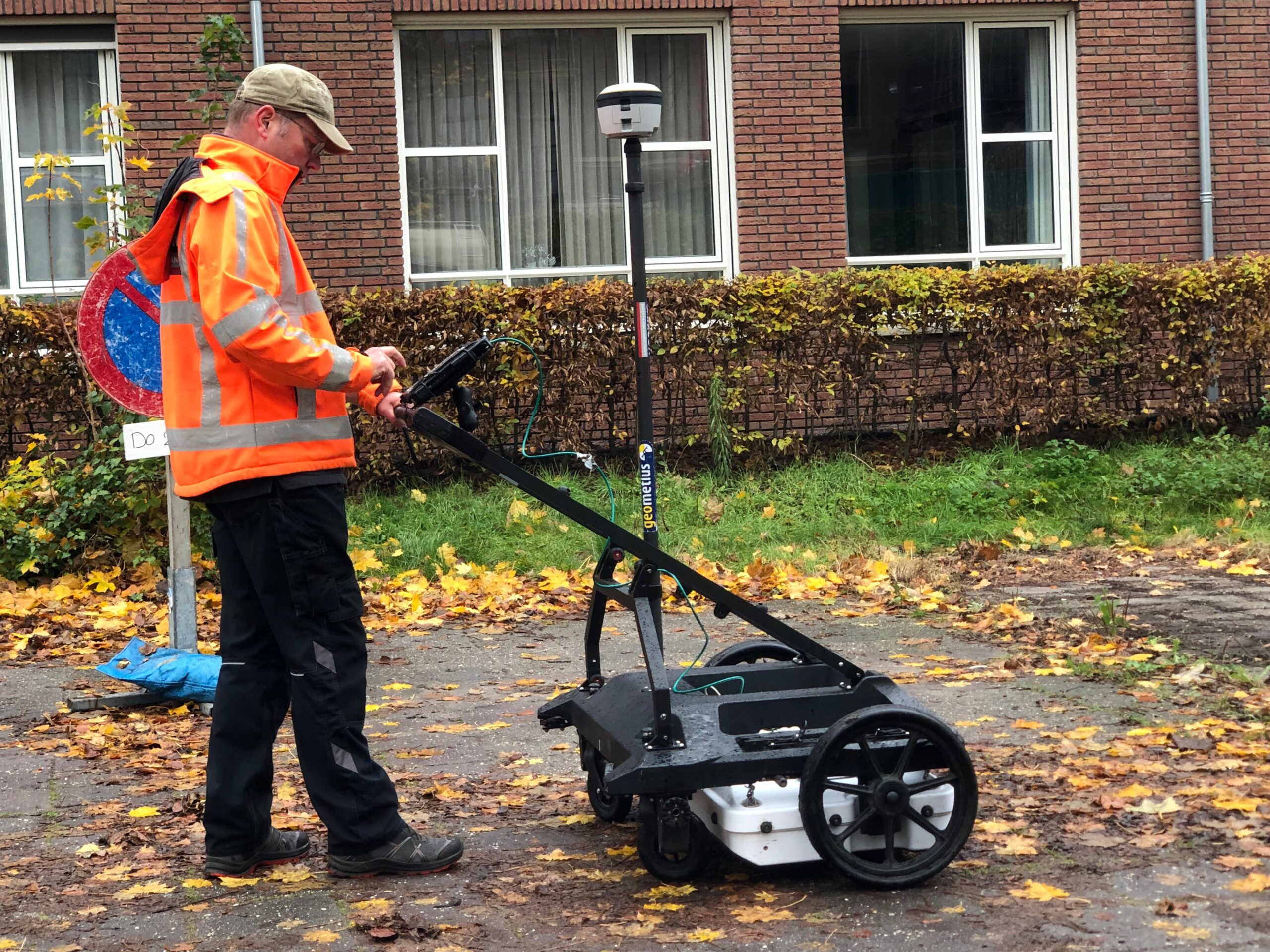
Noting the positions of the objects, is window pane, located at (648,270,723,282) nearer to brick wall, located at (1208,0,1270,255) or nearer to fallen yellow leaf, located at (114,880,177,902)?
brick wall, located at (1208,0,1270,255)

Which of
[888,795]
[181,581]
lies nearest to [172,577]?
[181,581]

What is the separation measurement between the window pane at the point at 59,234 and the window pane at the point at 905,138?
6.25 meters

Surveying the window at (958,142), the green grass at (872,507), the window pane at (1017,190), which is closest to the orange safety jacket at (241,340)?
the green grass at (872,507)

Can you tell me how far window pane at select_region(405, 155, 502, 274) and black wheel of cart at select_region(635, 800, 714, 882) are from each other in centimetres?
881

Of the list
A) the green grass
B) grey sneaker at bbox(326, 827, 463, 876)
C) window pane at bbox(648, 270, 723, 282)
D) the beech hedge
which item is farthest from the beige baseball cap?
window pane at bbox(648, 270, 723, 282)

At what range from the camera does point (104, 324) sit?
5.12 meters

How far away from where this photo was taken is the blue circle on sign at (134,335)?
513 centimetres

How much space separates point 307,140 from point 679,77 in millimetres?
8865

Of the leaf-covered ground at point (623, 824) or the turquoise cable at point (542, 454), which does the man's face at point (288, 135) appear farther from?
the leaf-covered ground at point (623, 824)

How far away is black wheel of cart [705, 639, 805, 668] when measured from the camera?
4680 millimetres

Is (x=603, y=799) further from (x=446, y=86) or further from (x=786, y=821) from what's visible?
(x=446, y=86)

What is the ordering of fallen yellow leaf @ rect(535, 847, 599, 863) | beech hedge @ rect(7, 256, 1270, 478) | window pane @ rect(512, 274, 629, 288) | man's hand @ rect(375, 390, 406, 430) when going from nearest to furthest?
man's hand @ rect(375, 390, 406, 430), fallen yellow leaf @ rect(535, 847, 599, 863), beech hedge @ rect(7, 256, 1270, 478), window pane @ rect(512, 274, 629, 288)

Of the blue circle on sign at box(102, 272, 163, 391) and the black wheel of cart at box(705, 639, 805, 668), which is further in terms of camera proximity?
the blue circle on sign at box(102, 272, 163, 391)

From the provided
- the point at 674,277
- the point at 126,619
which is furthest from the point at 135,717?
the point at 674,277
